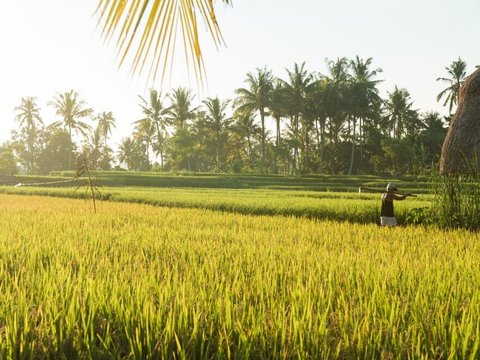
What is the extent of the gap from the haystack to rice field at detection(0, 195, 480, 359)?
145 cm

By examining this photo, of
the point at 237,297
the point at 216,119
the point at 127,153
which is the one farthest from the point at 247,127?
the point at 237,297

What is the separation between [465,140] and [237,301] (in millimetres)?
5395

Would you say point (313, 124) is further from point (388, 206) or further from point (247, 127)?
point (388, 206)

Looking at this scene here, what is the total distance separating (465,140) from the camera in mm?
6309

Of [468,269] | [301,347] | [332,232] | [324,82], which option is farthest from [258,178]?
[301,347]

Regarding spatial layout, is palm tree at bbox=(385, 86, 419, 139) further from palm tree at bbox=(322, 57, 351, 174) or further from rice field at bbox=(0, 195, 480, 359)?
rice field at bbox=(0, 195, 480, 359)

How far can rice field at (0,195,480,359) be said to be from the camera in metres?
1.63

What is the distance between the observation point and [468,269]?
3.16m

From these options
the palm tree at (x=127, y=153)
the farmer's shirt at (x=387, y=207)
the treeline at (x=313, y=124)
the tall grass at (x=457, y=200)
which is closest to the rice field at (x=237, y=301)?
the tall grass at (x=457, y=200)

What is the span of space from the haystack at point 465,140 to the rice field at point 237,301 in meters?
1.45

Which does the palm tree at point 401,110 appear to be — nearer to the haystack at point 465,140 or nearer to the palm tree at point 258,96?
the palm tree at point 258,96

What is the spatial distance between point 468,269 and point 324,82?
31.4 m

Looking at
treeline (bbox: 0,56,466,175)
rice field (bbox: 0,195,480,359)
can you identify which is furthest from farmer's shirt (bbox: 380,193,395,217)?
treeline (bbox: 0,56,466,175)

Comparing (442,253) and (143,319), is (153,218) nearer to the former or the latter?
(442,253)
